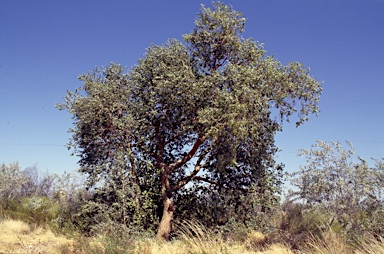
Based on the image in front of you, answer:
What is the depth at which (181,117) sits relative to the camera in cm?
1549

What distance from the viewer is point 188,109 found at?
1504 cm

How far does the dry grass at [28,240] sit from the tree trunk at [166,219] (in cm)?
409

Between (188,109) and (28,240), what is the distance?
336 inches

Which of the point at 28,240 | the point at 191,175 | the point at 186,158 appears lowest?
the point at 28,240

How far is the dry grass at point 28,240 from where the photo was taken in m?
11.3

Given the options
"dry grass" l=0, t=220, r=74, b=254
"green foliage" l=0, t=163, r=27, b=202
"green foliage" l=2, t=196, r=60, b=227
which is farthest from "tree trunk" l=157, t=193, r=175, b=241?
"green foliage" l=0, t=163, r=27, b=202

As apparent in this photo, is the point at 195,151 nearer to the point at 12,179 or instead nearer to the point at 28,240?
the point at 28,240

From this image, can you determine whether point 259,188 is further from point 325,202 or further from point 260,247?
point 325,202

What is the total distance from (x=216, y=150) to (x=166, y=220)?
161 inches

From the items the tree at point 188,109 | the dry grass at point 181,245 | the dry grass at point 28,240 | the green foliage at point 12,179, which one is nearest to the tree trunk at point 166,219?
the tree at point 188,109

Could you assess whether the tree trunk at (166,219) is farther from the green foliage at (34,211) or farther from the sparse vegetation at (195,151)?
the green foliage at (34,211)

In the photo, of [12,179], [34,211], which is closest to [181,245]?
[34,211]

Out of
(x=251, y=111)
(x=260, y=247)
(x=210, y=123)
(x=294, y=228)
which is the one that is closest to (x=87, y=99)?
(x=210, y=123)

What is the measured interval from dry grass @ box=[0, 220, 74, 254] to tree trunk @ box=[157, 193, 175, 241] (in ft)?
13.4
